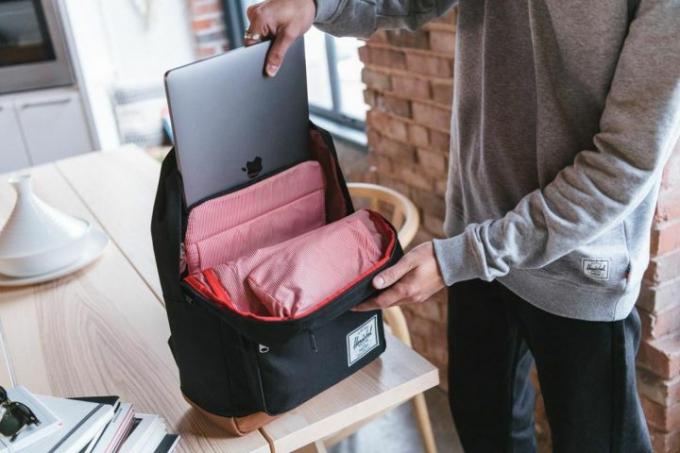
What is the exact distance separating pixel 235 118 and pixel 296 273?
0.22m

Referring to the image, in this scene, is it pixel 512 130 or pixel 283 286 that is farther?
pixel 512 130

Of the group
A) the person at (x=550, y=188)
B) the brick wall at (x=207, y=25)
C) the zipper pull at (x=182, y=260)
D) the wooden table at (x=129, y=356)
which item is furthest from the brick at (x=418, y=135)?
the brick wall at (x=207, y=25)

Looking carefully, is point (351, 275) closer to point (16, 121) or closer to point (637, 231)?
point (637, 231)

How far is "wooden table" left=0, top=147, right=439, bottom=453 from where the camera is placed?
3.01 ft

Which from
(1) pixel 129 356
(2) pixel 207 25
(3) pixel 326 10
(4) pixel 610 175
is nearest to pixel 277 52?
(3) pixel 326 10

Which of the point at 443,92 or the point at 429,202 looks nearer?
the point at 443,92

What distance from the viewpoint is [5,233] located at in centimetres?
138

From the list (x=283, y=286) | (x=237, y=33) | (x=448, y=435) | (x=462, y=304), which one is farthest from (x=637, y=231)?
(x=237, y=33)

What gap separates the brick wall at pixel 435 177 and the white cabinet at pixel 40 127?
5.34ft

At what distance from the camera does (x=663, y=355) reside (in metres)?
1.36

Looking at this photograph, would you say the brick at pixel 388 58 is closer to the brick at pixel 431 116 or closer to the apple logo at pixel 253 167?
the brick at pixel 431 116

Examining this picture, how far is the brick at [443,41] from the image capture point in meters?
1.56

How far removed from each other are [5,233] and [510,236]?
1.01 meters

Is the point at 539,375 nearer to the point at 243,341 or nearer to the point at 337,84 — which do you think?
the point at 243,341
